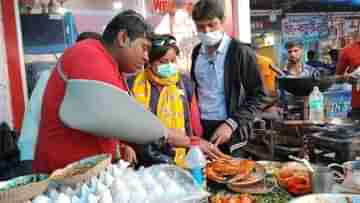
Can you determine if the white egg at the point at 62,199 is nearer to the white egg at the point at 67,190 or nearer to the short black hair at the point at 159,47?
the white egg at the point at 67,190

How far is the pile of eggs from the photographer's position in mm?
959

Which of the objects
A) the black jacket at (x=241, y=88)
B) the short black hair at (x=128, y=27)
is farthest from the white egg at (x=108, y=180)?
the black jacket at (x=241, y=88)

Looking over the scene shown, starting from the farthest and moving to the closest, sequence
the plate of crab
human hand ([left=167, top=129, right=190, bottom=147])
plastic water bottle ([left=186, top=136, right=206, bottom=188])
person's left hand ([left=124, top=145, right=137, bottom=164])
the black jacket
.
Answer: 1. the black jacket
2. person's left hand ([left=124, top=145, right=137, bottom=164])
3. human hand ([left=167, top=129, right=190, bottom=147])
4. the plate of crab
5. plastic water bottle ([left=186, top=136, right=206, bottom=188])

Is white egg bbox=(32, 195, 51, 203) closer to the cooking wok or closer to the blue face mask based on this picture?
the blue face mask

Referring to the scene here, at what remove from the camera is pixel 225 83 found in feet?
6.97

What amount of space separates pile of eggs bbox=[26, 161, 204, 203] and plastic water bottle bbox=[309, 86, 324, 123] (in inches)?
62.1

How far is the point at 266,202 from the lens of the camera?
1.24 metres

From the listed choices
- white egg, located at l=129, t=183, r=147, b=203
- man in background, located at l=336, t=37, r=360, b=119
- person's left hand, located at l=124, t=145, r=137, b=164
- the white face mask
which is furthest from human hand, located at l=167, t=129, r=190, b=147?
man in background, located at l=336, t=37, r=360, b=119

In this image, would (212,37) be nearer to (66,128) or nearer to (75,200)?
(66,128)

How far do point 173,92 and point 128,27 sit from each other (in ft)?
2.26

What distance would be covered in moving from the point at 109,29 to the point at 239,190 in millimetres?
813

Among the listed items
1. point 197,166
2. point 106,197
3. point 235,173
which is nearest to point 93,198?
point 106,197

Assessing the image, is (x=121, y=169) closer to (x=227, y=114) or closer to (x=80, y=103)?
(x=80, y=103)

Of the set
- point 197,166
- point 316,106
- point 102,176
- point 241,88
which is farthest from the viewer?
point 316,106
